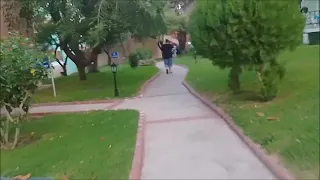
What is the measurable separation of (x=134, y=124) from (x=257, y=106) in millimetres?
2223

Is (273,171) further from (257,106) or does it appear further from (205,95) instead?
(205,95)

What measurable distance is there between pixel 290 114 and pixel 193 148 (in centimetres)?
185

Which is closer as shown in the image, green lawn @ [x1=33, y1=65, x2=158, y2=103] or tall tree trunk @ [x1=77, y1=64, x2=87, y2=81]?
green lawn @ [x1=33, y1=65, x2=158, y2=103]

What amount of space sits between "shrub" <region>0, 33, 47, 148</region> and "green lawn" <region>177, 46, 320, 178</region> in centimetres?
319

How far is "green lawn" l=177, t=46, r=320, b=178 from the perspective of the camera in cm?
455

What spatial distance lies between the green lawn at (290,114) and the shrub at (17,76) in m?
3.19

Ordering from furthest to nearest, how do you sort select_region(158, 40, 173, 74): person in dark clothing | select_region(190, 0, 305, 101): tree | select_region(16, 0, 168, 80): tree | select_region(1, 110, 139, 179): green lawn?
select_region(158, 40, 173, 74): person in dark clothing < select_region(16, 0, 168, 80): tree < select_region(190, 0, 305, 101): tree < select_region(1, 110, 139, 179): green lawn

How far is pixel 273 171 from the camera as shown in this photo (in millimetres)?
4324

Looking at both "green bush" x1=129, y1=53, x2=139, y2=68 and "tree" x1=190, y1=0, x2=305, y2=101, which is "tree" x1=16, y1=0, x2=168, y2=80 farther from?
"green bush" x1=129, y1=53, x2=139, y2=68

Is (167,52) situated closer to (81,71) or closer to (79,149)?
(81,71)

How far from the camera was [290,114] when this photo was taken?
6355mm

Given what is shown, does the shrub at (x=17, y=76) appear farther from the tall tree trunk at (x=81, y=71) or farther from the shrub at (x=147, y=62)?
the shrub at (x=147, y=62)

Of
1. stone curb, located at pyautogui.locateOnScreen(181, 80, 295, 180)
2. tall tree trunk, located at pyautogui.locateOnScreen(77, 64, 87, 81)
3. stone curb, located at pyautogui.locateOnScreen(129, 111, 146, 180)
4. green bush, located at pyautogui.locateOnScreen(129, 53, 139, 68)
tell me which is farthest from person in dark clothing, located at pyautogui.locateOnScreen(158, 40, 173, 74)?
stone curb, located at pyautogui.locateOnScreen(129, 111, 146, 180)

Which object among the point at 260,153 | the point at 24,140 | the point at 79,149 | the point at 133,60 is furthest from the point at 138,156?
the point at 133,60
